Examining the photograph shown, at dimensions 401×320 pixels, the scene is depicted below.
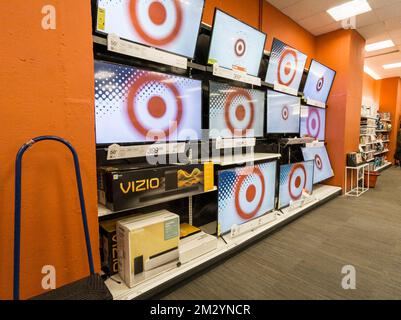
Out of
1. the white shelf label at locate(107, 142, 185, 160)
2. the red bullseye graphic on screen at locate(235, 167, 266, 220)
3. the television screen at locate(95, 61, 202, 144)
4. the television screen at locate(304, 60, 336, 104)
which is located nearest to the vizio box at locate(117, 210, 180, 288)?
the white shelf label at locate(107, 142, 185, 160)

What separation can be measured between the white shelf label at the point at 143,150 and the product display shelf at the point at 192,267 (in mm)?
806

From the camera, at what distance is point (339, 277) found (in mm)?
1779

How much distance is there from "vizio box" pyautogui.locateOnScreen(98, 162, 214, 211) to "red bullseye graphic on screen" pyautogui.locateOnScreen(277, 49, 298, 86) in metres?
1.94

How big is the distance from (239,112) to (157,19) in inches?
46.6

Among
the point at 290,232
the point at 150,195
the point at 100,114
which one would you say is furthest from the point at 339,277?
the point at 100,114

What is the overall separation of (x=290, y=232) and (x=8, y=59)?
2725 mm

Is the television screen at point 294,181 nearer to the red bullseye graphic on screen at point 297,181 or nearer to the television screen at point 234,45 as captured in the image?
the red bullseye graphic on screen at point 297,181

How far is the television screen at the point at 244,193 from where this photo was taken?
209 cm

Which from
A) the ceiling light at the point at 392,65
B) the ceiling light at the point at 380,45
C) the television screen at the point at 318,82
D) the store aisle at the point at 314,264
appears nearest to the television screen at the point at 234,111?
the store aisle at the point at 314,264

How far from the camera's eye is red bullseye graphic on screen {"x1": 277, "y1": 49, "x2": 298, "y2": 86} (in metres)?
2.88

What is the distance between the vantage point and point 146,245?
146 cm

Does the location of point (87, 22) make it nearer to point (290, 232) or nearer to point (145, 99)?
point (145, 99)

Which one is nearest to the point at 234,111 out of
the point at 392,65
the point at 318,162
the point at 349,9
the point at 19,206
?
the point at 19,206

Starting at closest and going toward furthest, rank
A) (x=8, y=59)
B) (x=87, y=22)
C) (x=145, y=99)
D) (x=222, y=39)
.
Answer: (x=8, y=59), (x=87, y=22), (x=145, y=99), (x=222, y=39)
